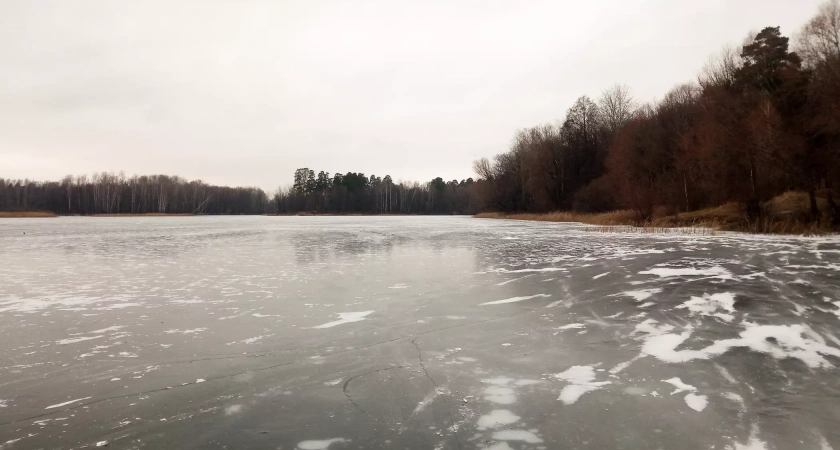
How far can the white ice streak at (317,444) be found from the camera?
265cm

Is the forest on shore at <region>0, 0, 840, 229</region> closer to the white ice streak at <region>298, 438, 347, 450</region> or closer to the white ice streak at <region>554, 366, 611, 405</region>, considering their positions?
the white ice streak at <region>554, 366, 611, 405</region>

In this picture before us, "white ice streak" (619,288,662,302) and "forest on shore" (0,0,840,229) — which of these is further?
"forest on shore" (0,0,840,229)

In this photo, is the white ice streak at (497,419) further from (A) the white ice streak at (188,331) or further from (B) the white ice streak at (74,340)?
(B) the white ice streak at (74,340)

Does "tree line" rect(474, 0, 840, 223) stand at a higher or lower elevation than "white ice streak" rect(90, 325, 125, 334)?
higher

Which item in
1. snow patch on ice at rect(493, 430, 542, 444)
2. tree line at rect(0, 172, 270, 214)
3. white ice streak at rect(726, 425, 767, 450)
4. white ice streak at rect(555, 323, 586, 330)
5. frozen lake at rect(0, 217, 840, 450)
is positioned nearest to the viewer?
white ice streak at rect(726, 425, 767, 450)

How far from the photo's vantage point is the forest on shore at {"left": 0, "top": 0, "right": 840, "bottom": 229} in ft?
64.7

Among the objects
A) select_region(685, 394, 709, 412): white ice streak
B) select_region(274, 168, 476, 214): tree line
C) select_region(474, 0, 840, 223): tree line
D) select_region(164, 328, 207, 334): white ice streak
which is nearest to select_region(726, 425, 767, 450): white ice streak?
select_region(685, 394, 709, 412): white ice streak

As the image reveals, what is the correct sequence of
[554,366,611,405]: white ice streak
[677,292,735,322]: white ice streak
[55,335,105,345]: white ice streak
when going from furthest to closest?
[677,292,735,322]: white ice streak
[55,335,105,345]: white ice streak
[554,366,611,405]: white ice streak

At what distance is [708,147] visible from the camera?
22844 millimetres

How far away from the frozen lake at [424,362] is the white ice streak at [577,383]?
20mm

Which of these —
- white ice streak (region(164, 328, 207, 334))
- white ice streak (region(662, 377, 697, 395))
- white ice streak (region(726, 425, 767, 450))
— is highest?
white ice streak (region(726, 425, 767, 450))

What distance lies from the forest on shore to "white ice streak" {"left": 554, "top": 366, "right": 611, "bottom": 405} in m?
19.6

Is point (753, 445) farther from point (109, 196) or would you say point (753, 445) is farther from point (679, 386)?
point (109, 196)

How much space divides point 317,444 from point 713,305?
5.73m
